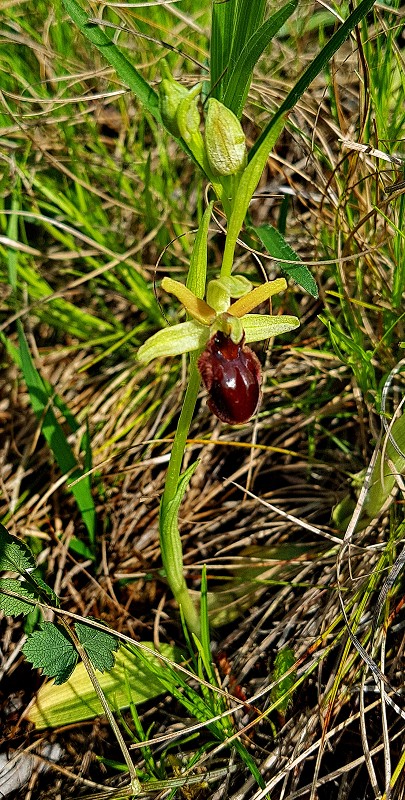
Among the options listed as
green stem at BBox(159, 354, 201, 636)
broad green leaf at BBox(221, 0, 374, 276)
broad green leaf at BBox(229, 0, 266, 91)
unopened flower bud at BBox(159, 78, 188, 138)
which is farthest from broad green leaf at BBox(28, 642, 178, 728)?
broad green leaf at BBox(229, 0, 266, 91)

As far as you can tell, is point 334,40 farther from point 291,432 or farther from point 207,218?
point 291,432

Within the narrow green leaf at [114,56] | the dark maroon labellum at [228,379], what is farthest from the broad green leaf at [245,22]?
the dark maroon labellum at [228,379]

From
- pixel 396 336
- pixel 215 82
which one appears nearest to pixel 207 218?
pixel 215 82

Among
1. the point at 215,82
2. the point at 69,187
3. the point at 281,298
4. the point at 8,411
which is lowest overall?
the point at 8,411

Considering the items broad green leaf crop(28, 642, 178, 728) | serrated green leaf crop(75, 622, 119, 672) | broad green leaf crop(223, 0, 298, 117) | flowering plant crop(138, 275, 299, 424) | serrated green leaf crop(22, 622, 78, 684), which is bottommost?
broad green leaf crop(28, 642, 178, 728)

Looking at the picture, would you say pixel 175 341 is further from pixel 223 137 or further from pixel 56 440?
pixel 56 440

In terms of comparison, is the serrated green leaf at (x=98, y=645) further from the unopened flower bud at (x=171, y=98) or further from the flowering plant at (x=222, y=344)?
the unopened flower bud at (x=171, y=98)

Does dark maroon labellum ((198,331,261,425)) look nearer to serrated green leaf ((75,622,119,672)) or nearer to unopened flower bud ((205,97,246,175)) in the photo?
unopened flower bud ((205,97,246,175))
